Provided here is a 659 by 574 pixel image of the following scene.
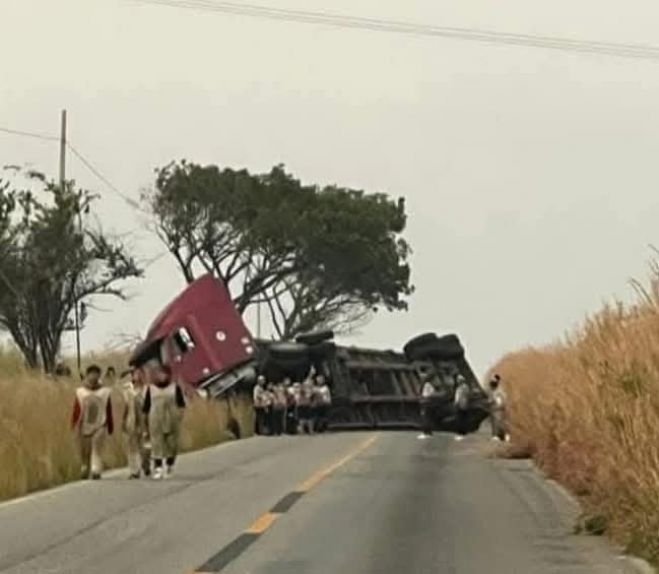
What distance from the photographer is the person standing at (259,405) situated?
54.5m

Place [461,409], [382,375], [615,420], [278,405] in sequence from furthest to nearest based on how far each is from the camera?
1. [382,375]
2. [278,405]
3. [461,409]
4. [615,420]

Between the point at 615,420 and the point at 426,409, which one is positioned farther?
the point at 426,409

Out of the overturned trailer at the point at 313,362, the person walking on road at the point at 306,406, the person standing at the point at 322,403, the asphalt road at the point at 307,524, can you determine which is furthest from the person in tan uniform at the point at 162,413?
the person standing at the point at 322,403

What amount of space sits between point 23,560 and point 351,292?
222ft

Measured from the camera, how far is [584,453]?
23109 millimetres

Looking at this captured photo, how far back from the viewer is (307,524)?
812 inches

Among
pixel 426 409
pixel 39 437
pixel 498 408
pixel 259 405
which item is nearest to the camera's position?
pixel 39 437

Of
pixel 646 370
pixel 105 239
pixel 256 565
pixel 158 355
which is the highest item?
pixel 105 239

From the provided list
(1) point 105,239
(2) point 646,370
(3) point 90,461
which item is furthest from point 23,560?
(1) point 105,239

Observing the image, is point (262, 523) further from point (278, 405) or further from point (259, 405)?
point (278, 405)

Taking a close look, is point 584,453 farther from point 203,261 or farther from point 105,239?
point 203,261

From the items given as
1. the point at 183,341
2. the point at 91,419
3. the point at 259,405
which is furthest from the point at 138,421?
the point at 259,405

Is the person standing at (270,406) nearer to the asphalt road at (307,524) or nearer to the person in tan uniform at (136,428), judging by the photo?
the asphalt road at (307,524)

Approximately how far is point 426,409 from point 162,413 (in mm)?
23972
